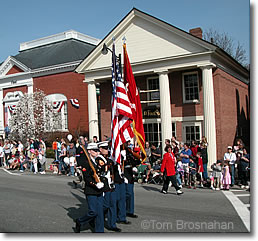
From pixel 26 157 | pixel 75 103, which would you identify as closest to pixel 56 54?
pixel 75 103

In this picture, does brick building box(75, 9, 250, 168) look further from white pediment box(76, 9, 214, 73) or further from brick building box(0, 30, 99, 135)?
brick building box(0, 30, 99, 135)

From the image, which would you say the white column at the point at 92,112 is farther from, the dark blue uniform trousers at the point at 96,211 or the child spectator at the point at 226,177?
the dark blue uniform trousers at the point at 96,211

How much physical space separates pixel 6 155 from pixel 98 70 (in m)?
8.39

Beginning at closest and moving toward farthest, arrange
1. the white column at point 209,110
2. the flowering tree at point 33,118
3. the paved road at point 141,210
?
the paved road at point 141,210
the white column at point 209,110
the flowering tree at point 33,118

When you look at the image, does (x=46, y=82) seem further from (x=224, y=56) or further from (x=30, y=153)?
(x=224, y=56)

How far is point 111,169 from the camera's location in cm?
729

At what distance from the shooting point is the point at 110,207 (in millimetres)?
6996

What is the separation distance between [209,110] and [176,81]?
11.4 feet

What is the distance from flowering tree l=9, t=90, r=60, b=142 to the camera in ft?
85.1

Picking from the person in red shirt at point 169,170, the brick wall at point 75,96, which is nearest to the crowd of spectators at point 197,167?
the person in red shirt at point 169,170

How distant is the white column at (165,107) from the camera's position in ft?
62.4

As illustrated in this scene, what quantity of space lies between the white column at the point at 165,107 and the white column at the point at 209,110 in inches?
87.7

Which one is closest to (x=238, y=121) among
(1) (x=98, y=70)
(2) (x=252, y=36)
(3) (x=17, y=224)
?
(1) (x=98, y=70)

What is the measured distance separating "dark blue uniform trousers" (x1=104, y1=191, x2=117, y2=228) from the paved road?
0.33 metres
